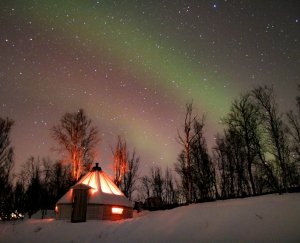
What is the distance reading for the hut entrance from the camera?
17.4 metres

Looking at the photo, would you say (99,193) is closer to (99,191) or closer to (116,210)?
(99,191)

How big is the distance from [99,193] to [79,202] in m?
1.89

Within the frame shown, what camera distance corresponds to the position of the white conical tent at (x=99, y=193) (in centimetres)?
1872

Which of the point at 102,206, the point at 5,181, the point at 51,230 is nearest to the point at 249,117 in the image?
the point at 102,206

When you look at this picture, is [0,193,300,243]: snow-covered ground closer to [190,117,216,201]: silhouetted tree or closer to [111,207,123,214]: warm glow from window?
[111,207,123,214]: warm glow from window

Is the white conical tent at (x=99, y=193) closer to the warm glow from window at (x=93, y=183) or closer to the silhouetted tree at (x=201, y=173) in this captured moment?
the warm glow from window at (x=93, y=183)

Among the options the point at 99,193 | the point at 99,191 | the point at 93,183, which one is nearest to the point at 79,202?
the point at 99,193

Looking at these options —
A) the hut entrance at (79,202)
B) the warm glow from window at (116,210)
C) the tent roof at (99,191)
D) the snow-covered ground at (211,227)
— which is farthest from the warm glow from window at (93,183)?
the snow-covered ground at (211,227)

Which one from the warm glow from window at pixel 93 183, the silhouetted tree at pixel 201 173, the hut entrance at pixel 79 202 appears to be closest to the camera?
the hut entrance at pixel 79 202

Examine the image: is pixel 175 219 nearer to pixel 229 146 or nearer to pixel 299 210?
pixel 299 210

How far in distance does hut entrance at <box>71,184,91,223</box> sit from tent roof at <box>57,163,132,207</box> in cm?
24

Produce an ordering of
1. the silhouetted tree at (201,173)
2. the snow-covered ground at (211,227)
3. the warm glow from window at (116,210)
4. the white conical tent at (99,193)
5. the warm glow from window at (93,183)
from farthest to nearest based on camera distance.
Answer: the silhouetted tree at (201,173) < the warm glow from window at (93,183) < the warm glow from window at (116,210) < the white conical tent at (99,193) < the snow-covered ground at (211,227)

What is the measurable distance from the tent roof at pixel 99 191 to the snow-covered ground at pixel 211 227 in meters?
4.44

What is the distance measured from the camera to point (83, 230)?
45.5ft
